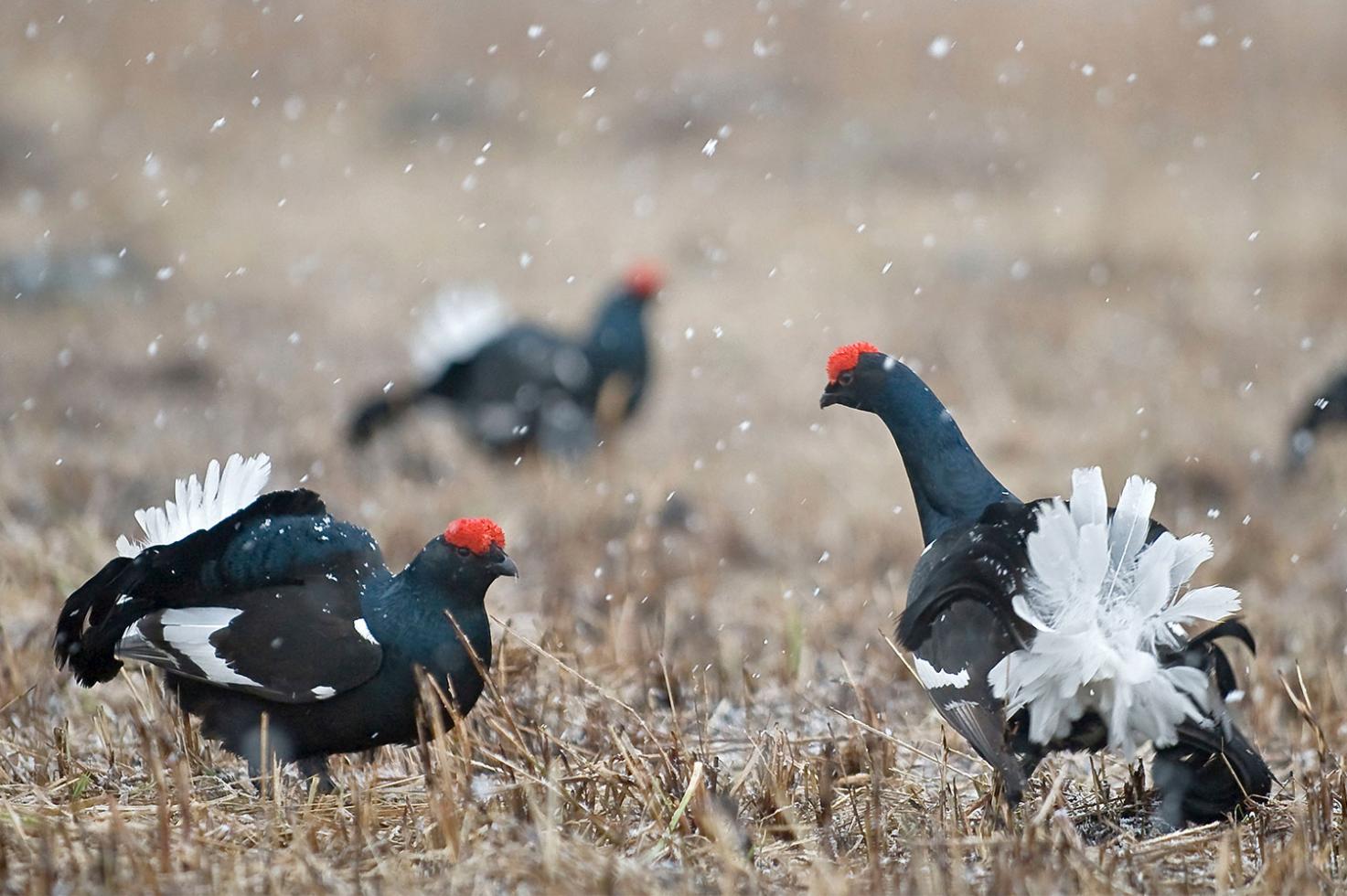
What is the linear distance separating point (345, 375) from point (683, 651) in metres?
4.73

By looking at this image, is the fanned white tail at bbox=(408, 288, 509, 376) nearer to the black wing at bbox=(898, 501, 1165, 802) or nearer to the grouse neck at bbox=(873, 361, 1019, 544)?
the grouse neck at bbox=(873, 361, 1019, 544)

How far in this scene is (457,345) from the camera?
7227 millimetres

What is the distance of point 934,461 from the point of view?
305 centimetres

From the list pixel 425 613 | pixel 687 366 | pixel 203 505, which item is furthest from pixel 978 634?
pixel 687 366

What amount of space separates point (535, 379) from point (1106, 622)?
4.73 m

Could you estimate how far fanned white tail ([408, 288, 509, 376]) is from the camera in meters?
7.18

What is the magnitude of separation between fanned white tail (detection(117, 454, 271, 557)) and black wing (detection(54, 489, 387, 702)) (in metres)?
0.09

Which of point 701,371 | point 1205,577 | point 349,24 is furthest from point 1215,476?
point 349,24

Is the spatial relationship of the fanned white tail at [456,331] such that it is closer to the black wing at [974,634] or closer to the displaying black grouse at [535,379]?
the displaying black grouse at [535,379]

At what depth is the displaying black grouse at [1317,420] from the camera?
6.20 metres

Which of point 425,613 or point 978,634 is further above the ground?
point 425,613

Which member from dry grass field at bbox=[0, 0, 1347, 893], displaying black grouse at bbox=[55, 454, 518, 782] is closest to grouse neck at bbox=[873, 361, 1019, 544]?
dry grass field at bbox=[0, 0, 1347, 893]

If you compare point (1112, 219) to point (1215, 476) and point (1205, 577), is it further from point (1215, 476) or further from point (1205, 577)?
point (1205, 577)

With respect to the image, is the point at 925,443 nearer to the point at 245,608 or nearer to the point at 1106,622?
the point at 1106,622
